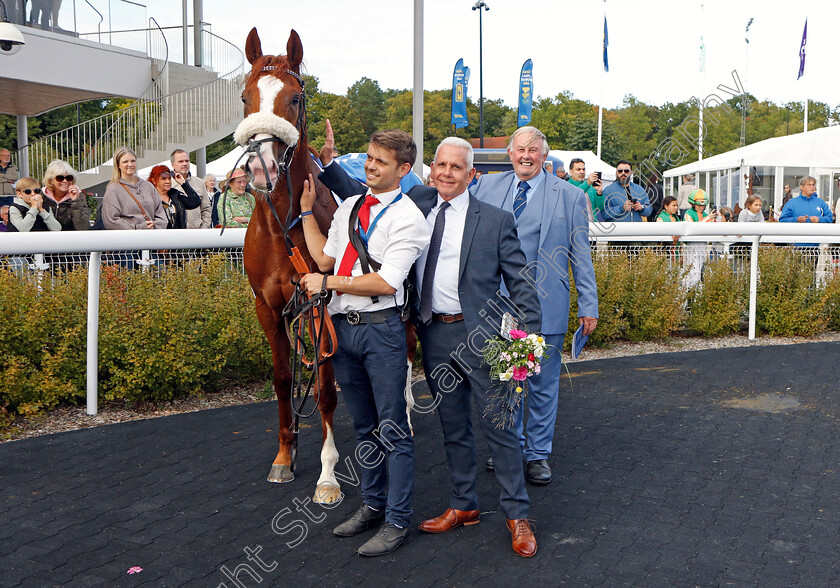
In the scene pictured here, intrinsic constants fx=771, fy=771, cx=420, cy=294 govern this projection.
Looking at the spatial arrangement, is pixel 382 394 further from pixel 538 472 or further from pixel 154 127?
pixel 154 127

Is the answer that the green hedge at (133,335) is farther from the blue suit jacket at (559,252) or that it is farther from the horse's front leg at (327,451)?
the blue suit jacket at (559,252)

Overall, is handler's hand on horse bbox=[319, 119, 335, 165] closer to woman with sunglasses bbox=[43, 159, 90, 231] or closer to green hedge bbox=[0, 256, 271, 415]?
green hedge bbox=[0, 256, 271, 415]

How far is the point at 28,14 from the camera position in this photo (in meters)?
15.3

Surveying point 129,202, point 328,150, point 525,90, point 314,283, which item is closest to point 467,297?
point 314,283

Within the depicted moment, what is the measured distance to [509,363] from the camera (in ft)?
11.6

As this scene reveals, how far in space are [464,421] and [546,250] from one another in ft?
4.15

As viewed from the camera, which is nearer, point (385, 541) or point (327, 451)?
Answer: point (385, 541)

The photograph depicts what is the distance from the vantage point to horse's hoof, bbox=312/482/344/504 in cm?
415

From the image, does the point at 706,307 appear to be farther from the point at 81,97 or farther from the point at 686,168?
the point at 686,168

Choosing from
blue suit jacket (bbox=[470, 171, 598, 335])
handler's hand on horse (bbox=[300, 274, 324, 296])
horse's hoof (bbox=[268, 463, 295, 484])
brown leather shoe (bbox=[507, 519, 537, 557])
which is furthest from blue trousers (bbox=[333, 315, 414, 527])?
blue suit jacket (bbox=[470, 171, 598, 335])

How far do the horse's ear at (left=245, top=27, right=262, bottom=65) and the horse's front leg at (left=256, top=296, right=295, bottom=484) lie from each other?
135cm

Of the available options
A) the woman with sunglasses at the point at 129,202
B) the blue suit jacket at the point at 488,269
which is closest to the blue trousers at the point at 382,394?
the blue suit jacket at the point at 488,269

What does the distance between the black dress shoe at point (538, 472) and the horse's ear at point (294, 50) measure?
8.65ft

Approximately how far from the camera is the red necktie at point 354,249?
141 inches
